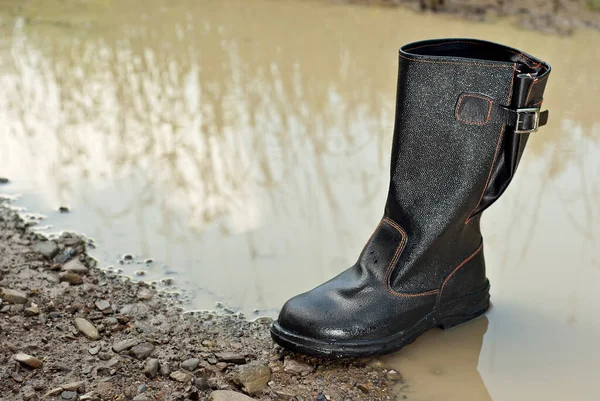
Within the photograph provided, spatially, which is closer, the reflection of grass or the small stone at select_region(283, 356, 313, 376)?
the small stone at select_region(283, 356, 313, 376)

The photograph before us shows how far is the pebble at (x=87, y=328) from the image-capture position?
1.58 meters

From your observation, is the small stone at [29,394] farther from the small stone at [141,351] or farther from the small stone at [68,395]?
the small stone at [141,351]

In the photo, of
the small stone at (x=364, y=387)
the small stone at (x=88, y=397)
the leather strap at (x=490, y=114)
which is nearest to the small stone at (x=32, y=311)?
the small stone at (x=88, y=397)

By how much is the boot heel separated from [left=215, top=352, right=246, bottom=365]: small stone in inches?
17.6

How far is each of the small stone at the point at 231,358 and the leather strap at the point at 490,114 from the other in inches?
25.5

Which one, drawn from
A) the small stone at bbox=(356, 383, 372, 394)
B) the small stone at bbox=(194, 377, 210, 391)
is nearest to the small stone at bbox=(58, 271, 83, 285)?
the small stone at bbox=(194, 377, 210, 391)

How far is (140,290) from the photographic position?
70.8 inches

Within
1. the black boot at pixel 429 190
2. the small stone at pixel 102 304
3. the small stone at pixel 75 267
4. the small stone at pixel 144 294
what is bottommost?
the small stone at pixel 144 294

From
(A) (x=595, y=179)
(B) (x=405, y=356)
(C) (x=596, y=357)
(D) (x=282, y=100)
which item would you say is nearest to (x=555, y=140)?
(A) (x=595, y=179)

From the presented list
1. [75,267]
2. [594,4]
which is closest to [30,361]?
[75,267]

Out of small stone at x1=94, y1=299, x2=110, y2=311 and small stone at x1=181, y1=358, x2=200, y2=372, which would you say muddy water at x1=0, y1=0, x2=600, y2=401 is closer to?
small stone at x1=94, y1=299, x2=110, y2=311

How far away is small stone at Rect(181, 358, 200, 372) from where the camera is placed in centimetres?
147

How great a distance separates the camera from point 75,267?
6.14 ft

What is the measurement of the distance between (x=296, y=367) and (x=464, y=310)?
0.43m
